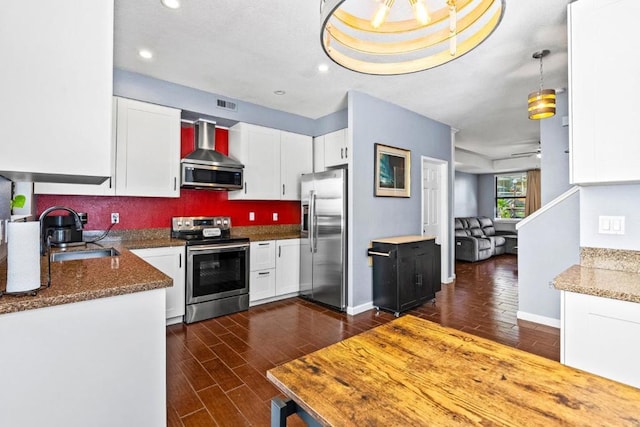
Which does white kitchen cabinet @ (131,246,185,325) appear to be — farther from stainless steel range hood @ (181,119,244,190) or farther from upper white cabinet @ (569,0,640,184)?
upper white cabinet @ (569,0,640,184)

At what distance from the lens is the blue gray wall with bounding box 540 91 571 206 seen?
12.6 ft

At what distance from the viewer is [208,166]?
364cm

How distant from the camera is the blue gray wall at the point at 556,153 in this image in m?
3.84

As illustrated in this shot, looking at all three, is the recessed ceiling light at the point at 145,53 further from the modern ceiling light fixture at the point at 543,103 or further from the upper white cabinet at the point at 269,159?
the modern ceiling light fixture at the point at 543,103

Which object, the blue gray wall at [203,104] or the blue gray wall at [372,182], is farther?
the blue gray wall at [372,182]

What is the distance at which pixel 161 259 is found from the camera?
3.16 meters


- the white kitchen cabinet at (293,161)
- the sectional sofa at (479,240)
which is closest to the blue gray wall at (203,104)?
the white kitchen cabinet at (293,161)

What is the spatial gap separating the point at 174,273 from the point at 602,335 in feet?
11.1

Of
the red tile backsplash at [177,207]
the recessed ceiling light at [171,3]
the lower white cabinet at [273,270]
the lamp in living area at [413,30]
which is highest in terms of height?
the recessed ceiling light at [171,3]

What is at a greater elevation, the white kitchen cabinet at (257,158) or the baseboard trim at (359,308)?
the white kitchen cabinet at (257,158)

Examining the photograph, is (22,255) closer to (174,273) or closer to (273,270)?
(174,273)

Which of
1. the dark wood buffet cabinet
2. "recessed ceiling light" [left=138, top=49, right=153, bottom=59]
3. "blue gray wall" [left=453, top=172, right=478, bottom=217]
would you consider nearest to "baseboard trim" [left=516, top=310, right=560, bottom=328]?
the dark wood buffet cabinet

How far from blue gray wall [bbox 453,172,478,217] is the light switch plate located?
23.7 feet

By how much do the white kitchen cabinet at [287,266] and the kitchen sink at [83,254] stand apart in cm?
187
